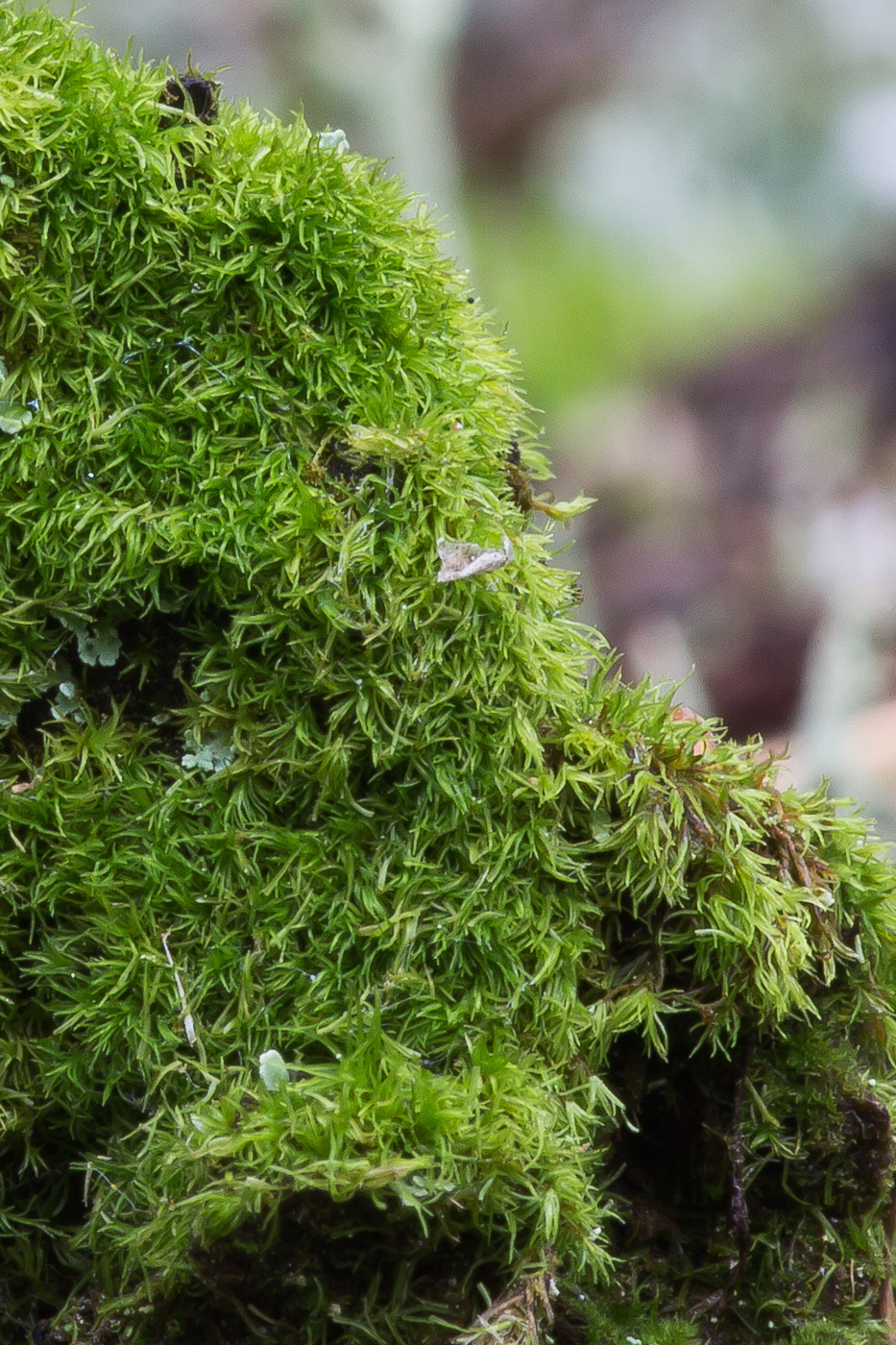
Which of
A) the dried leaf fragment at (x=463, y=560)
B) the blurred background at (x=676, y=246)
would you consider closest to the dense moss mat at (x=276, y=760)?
the dried leaf fragment at (x=463, y=560)

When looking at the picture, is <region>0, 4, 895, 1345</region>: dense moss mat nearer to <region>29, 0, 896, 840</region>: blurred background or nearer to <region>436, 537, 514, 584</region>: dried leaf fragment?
<region>436, 537, 514, 584</region>: dried leaf fragment

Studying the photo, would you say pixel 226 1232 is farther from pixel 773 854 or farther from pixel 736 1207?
pixel 773 854

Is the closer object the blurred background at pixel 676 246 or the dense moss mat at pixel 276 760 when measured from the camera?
the dense moss mat at pixel 276 760

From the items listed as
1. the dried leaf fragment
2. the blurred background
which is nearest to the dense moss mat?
the dried leaf fragment

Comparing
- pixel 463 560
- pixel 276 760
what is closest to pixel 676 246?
pixel 463 560

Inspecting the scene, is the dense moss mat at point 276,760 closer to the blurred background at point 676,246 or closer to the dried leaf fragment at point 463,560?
the dried leaf fragment at point 463,560

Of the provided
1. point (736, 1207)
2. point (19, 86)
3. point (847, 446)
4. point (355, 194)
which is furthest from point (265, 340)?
point (847, 446)

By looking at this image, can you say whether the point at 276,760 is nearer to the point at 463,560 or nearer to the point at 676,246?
the point at 463,560
